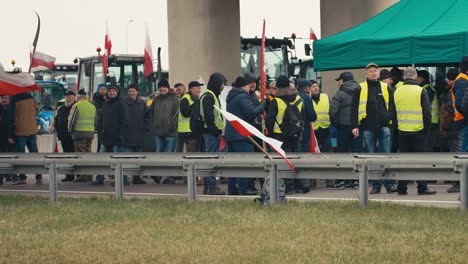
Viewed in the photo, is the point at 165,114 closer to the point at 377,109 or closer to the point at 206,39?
the point at 377,109

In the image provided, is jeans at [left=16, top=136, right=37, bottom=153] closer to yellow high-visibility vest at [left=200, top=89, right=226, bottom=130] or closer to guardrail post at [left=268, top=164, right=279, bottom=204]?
yellow high-visibility vest at [left=200, top=89, right=226, bottom=130]

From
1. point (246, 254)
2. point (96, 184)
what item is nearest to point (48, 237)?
point (246, 254)

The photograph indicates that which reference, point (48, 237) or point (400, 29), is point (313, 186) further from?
point (48, 237)

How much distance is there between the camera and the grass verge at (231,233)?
10.9m

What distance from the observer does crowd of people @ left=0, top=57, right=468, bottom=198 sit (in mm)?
17031

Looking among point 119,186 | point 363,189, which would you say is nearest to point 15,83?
point 119,186

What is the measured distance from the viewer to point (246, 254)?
10.9 metres

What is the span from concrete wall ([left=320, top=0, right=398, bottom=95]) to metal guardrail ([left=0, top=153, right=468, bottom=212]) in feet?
41.1

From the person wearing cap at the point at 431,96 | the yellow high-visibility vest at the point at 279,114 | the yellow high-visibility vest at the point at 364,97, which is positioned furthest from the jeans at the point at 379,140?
the yellow high-visibility vest at the point at 279,114

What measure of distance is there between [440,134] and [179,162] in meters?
4.40

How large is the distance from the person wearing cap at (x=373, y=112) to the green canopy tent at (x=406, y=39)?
4.08 feet

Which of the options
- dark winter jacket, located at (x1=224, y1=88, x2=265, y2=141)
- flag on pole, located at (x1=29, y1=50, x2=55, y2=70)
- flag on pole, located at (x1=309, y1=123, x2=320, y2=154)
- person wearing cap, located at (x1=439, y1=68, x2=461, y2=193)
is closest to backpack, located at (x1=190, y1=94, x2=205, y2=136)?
dark winter jacket, located at (x1=224, y1=88, x2=265, y2=141)

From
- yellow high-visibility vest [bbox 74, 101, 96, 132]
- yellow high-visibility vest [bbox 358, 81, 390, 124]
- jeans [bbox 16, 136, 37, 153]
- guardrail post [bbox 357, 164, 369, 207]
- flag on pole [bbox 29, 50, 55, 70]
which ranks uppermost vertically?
flag on pole [bbox 29, 50, 55, 70]

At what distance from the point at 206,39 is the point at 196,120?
1256 centimetres
